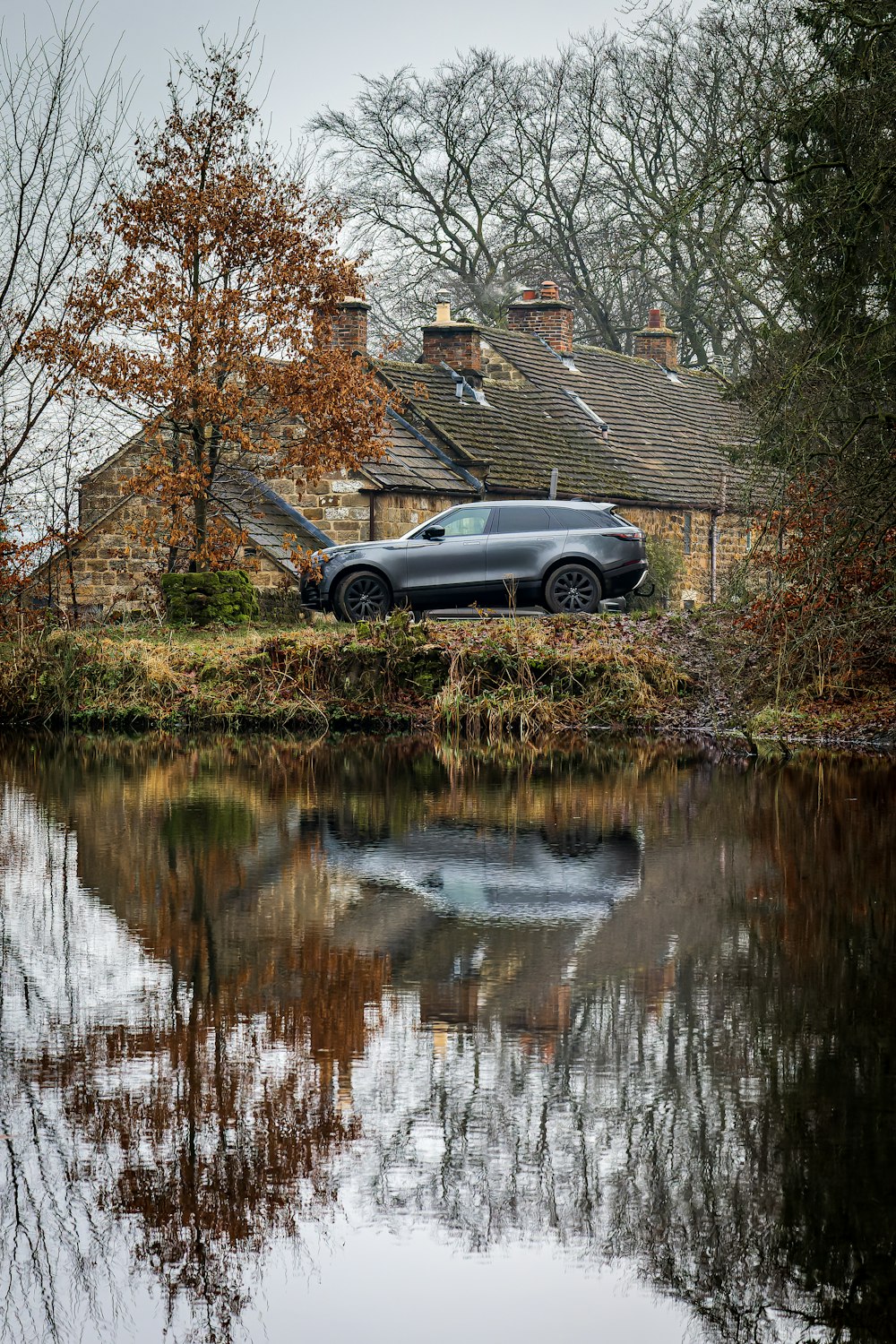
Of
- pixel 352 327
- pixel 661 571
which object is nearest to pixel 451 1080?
pixel 352 327

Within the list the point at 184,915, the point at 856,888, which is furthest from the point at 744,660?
the point at 184,915

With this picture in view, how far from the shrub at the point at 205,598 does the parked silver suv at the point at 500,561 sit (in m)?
2.61

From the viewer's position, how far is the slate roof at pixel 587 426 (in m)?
35.5

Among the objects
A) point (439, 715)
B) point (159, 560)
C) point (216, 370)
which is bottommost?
point (439, 715)

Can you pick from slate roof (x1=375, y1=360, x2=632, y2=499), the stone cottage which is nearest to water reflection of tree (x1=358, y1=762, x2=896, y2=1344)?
the stone cottage

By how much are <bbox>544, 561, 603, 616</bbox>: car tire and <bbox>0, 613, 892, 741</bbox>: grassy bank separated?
3330 millimetres

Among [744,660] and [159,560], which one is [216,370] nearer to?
[159,560]

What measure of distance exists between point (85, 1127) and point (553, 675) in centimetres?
1628

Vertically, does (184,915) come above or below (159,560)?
below

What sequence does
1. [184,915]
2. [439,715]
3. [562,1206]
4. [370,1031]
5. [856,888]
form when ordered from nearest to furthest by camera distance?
[562,1206] → [370,1031] → [184,915] → [856,888] → [439,715]

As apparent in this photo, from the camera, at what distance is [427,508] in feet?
108

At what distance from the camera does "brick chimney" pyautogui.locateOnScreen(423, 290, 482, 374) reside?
3878 cm

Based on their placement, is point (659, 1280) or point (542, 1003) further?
point (542, 1003)

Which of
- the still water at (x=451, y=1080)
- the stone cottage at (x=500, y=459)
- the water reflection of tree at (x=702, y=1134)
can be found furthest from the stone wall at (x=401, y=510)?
the water reflection of tree at (x=702, y=1134)
